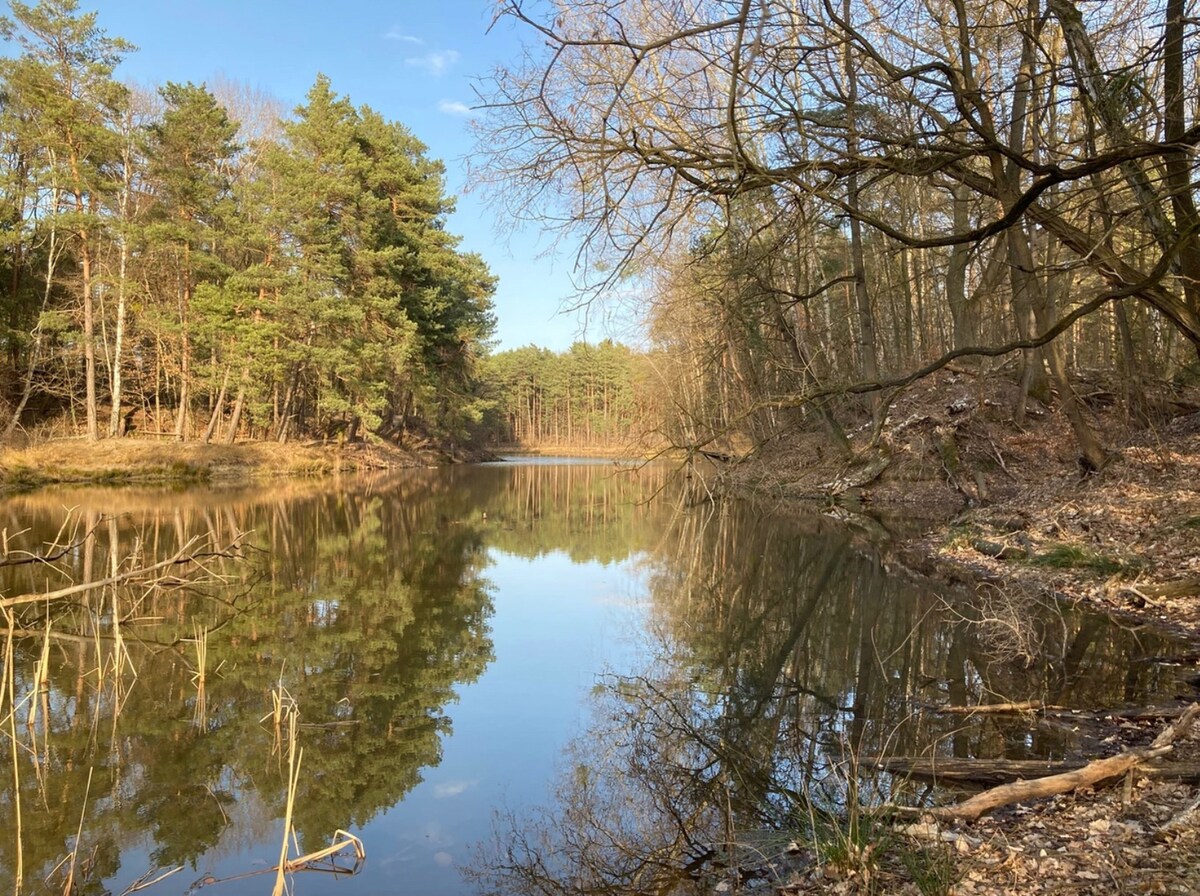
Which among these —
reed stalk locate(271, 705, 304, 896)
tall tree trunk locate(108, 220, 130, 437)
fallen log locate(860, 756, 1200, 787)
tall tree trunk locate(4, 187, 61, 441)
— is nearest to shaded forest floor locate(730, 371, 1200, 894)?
fallen log locate(860, 756, 1200, 787)

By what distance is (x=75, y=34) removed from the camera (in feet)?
76.9

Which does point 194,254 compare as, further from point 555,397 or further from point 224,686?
point 555,397

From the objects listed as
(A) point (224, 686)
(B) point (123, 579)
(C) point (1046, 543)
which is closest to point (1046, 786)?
(A) point (224, 686)

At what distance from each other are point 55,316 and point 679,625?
25577 millimetres

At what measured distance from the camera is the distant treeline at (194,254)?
24250mm

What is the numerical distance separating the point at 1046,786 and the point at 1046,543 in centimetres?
790

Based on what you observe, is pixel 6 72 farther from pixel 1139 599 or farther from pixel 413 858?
pixel 1139 599

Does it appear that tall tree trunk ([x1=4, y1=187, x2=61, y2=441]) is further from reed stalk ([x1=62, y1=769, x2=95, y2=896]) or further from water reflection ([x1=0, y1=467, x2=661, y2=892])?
reed stalk ([x1=62, y1=769, x2=95, y2=896])

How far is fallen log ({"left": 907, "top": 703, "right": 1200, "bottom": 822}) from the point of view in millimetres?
3385

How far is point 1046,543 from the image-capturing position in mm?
10273

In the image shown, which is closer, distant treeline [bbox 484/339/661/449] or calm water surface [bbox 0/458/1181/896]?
calm water surface [bbox 0/458/1181/896]

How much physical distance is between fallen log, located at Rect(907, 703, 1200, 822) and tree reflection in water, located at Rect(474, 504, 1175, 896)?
47cm

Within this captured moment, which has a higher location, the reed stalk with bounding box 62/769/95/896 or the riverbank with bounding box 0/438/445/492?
the riverbank with bounding box 0/438/445/492

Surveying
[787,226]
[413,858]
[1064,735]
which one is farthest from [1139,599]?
[413,858]
